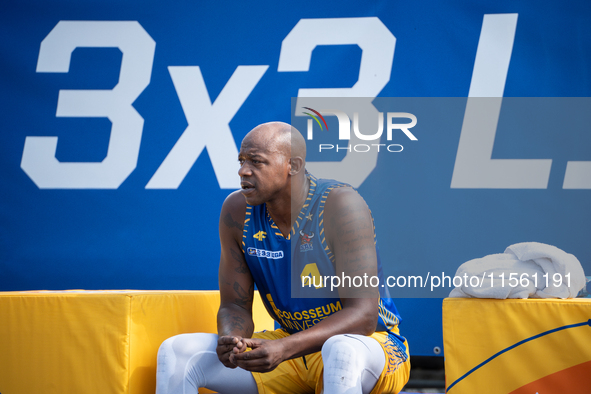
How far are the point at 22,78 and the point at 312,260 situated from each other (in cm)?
213

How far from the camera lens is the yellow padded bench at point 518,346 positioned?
128 centimetres

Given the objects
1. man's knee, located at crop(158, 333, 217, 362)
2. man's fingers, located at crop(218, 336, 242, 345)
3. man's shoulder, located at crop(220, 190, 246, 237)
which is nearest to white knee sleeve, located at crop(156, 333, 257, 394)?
man's knee, located at crop(158, 333, 217, 362)

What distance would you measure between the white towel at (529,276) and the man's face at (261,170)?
0.61m

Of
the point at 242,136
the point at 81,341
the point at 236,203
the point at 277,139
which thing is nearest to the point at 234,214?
the point at 236,203

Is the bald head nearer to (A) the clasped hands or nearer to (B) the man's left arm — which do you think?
(B) the man's left arm

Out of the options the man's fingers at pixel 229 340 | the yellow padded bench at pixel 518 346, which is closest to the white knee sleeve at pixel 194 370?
the man's fingers at pixel 229 340

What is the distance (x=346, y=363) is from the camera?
1.12 m

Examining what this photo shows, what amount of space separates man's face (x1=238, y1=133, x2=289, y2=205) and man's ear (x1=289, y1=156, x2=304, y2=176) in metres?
0.03

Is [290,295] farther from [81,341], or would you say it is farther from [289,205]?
[81,341]

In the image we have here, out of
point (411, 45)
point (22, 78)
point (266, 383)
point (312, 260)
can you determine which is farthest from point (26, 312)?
point (411, 45)

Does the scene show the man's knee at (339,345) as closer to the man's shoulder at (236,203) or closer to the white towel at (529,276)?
the white towel at (529,276)

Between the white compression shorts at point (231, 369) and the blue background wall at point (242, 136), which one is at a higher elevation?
the blue background wall at point (242, 136)

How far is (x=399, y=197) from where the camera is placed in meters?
2.52

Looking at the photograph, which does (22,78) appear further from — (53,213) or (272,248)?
(272,248)
